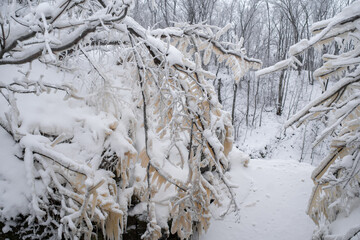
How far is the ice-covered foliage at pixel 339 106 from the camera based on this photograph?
98.3 inches

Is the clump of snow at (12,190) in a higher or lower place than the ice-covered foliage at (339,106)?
lower

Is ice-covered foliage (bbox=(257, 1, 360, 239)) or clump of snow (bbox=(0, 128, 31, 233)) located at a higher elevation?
ice-covered foliage (bbox=(257, 1, 360, 239))

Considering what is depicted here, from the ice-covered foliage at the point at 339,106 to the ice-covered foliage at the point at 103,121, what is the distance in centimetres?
108

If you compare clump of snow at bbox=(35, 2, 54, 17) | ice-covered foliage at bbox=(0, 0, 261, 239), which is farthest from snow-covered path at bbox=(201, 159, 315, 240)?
clump of snow at bbox=(35, 2, 54, 17)

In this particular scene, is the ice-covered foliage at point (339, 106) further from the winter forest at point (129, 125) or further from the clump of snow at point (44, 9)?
the clump of snow at point (44, 9)

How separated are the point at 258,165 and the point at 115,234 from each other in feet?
18.4

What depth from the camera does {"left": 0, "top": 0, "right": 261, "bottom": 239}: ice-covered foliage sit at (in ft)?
6.16

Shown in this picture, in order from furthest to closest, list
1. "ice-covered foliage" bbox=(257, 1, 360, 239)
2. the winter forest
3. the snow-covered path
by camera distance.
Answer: the snow-covered path < "ice-covered foliage" bbox=(257, 1, 360, 239) < the winter forest

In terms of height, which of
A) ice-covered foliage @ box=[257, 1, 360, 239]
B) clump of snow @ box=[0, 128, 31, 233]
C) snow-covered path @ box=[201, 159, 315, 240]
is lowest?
snow-covered path @ box=[201, 159, 315, 240]

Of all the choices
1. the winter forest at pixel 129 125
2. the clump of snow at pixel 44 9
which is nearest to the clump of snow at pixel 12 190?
the winter forest at pixel 129 125

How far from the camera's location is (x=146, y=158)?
2.73 metres

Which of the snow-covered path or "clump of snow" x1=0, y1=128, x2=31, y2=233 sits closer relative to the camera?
"clump of snow" x1=0, y1=128, x2=31, y2=233

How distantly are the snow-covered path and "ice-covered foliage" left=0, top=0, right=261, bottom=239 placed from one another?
6.65 feet

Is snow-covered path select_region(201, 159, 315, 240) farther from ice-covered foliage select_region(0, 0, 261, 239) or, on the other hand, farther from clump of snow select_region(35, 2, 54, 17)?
clump of snow select_region(35, 2, 54, 17)
